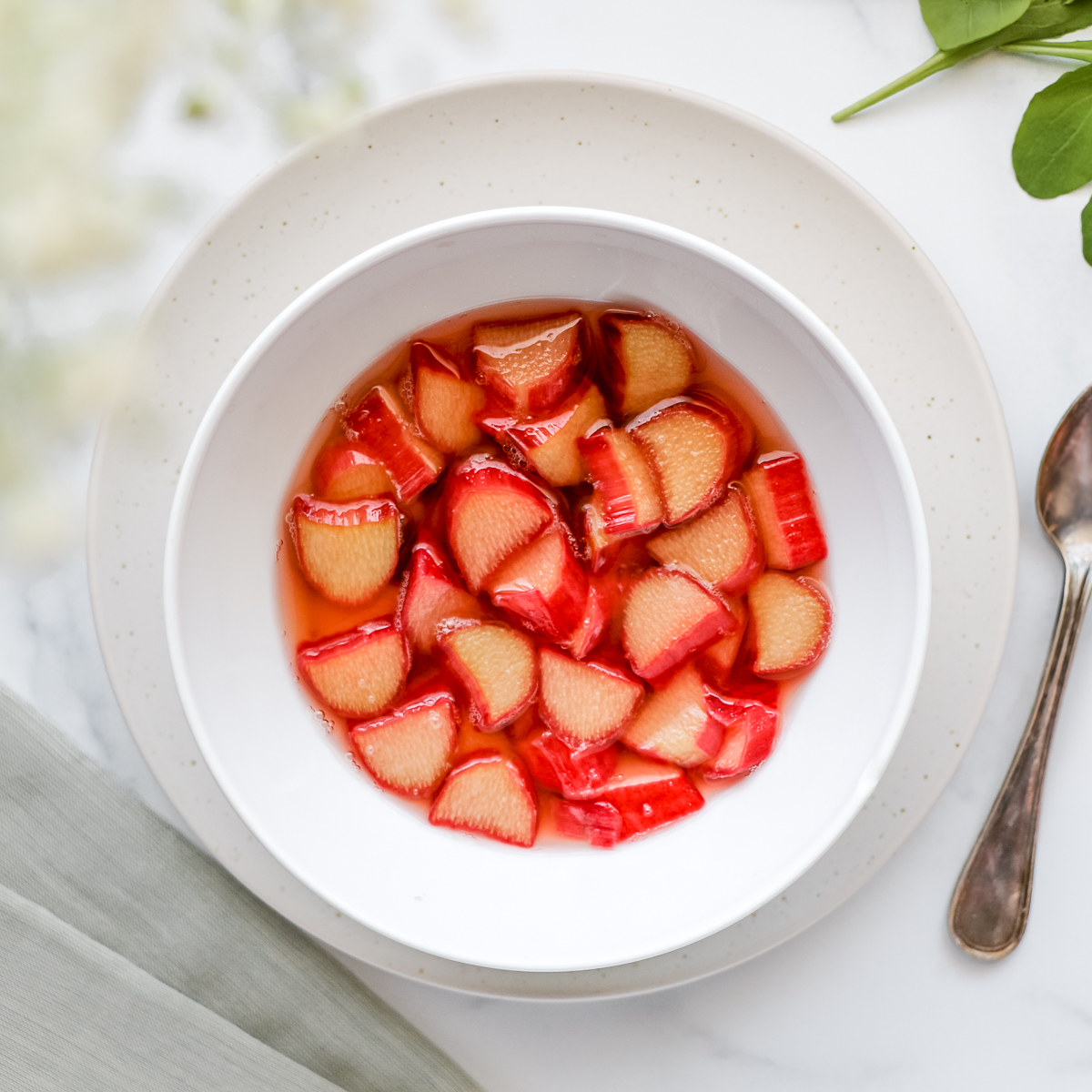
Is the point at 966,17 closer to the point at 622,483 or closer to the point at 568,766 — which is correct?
the point at 622,483

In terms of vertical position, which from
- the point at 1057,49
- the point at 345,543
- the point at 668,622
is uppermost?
the point at 1057,49

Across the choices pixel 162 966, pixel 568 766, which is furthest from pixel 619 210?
pixel 162 966

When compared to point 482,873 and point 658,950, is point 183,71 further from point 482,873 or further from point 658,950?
point 658,950

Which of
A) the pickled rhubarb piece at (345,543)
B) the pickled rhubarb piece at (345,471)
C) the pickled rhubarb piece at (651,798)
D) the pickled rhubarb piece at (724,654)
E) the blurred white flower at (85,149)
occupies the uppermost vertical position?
the blurred white flower at (85,149)

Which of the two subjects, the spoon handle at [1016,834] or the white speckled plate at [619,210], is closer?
the white speckled plate at [619,210]

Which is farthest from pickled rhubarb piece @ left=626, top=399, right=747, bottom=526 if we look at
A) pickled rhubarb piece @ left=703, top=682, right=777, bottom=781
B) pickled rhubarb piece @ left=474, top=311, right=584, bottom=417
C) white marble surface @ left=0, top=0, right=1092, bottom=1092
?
white marble surface @ left=0, top=0, right=1092, bottom=1092

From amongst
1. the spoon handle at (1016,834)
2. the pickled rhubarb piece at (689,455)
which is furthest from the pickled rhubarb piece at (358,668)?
the spoon handle at (1016,834)

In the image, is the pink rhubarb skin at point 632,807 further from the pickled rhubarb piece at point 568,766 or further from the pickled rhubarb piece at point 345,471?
the pickled rhubarb piece at point 345,471
